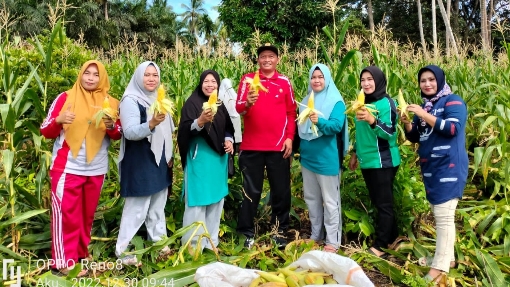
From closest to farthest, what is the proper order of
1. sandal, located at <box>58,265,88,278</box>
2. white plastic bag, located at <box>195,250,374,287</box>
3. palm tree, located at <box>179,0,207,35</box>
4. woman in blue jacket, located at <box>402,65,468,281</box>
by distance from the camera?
white plastic bag, located at <box>195,250,374,287</box>
woman in blue jacket, located at <box>402,65,468,281</box>
sandal, located at <box>58,265,88,278</box>
palm tree, located at <box>179,0,207,35</box>

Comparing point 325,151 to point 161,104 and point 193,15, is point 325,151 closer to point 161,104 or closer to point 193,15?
point 161,104

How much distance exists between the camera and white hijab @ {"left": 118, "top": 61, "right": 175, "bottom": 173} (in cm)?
291

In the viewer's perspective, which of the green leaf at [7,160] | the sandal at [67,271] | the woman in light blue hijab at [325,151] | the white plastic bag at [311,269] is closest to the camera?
the white plastic bag at [311,269]

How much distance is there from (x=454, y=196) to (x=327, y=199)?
1021 mm

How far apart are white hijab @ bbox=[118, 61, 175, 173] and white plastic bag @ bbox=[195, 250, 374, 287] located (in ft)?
3.36

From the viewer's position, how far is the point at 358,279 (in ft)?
7.39

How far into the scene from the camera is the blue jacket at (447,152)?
2.72 meters

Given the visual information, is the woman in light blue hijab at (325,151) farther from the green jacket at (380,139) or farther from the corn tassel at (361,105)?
the corn tassel at (361,105)

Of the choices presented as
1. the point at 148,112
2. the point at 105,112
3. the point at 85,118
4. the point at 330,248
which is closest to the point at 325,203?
the point at 330,248

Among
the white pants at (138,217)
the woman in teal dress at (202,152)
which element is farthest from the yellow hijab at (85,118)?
the woman in teal dress at (202,152)

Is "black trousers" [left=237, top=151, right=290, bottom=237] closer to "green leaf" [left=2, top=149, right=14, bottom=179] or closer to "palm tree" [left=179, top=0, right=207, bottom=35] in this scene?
"green leaf" [left=2, top=149, right=14, bottom=179]

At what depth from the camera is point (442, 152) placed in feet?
9.12

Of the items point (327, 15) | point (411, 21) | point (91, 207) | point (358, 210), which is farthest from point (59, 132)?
point (411, 21)

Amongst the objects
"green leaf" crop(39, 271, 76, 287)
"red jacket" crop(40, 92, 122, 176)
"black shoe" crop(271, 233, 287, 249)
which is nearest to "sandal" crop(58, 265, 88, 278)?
"green leaf" crop(39, 271, 76, 287)
